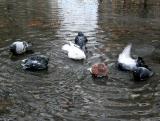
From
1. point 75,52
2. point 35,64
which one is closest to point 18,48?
point 75,52

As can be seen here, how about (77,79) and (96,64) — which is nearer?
(77,79)

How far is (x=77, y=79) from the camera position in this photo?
37.8 feet

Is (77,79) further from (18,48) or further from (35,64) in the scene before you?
(18,48)

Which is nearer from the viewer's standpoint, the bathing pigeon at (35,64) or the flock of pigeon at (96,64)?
the flock of pigeon at (96,64)

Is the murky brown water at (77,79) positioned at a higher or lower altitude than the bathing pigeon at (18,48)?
lower

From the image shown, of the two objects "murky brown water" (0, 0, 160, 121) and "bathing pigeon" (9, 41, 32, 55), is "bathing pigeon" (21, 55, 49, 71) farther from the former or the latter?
"bathing pigeon" (9, 41, 32, 55)

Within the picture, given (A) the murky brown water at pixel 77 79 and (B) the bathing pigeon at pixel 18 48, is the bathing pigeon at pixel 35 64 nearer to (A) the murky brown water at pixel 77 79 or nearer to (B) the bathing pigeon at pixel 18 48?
(A) the murky brown water at pixel 77 79

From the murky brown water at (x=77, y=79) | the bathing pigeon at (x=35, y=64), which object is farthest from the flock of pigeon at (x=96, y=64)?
the murky brown water at (x=77, y=79)

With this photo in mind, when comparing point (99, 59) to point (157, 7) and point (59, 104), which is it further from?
point (157, 7)

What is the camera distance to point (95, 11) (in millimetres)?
27281

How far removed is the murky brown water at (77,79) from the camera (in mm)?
9344

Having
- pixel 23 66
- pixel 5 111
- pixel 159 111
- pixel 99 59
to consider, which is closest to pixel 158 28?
pixel 99 59

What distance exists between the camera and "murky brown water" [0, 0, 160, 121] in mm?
9344

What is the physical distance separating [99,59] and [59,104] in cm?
416
